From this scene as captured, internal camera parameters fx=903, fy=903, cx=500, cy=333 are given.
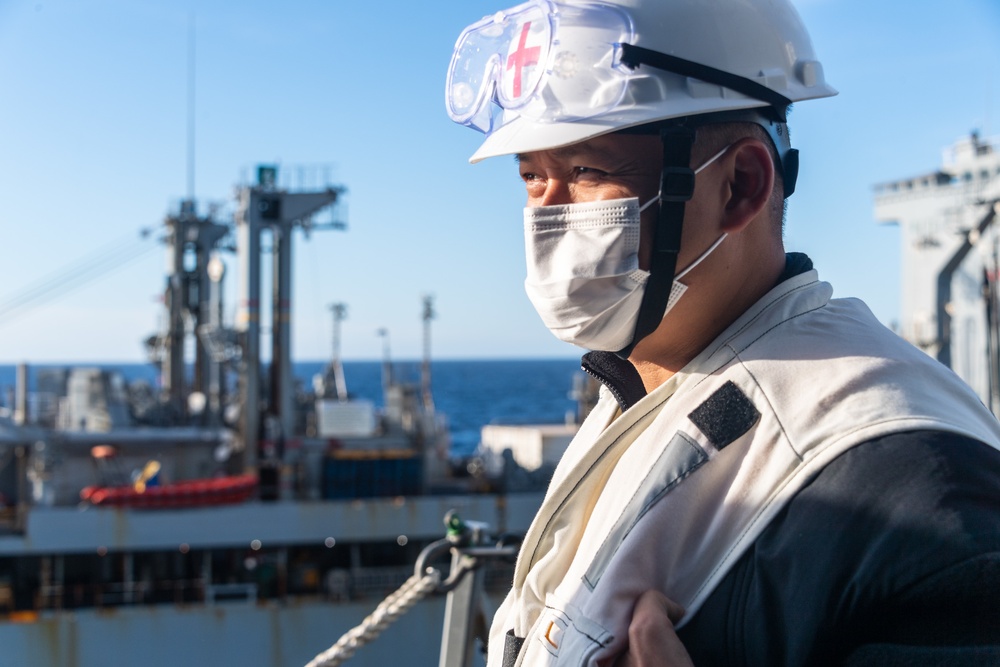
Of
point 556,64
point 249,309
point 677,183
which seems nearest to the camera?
point 677,183

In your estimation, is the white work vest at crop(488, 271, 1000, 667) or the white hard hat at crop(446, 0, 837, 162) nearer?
the white work vest at crop(488, 271, 1000, 667)

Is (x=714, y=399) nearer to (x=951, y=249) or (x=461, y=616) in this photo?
(x=461, y=616)

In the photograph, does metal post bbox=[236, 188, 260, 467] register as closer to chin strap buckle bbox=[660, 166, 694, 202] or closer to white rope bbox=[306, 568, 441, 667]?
white rope bbox=[306, 568, 441, 667]

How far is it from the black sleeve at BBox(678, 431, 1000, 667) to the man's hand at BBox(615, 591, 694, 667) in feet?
0.16

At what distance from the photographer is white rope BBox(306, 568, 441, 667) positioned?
2.97 m

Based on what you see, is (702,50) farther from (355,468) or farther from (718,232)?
(355,468)

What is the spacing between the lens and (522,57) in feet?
4.80

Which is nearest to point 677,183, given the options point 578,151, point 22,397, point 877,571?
point 578,151

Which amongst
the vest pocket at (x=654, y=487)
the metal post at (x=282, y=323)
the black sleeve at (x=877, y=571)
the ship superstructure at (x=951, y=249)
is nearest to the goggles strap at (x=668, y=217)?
the vest pocket at (x=654, y=487)

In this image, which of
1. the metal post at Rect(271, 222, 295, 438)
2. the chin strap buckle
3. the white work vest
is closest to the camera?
the white work vest

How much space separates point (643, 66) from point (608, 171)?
15cm

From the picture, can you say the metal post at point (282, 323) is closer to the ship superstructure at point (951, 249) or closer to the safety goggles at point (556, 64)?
the ship superstructure at point (951, 249)

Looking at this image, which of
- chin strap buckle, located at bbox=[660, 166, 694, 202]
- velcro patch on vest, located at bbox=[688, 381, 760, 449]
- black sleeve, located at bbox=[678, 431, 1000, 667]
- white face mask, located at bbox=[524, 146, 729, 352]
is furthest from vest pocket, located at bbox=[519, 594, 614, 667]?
chin strap buckle, located at bbox=[660, 166, 694, 202]

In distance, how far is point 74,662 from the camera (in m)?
11.8
